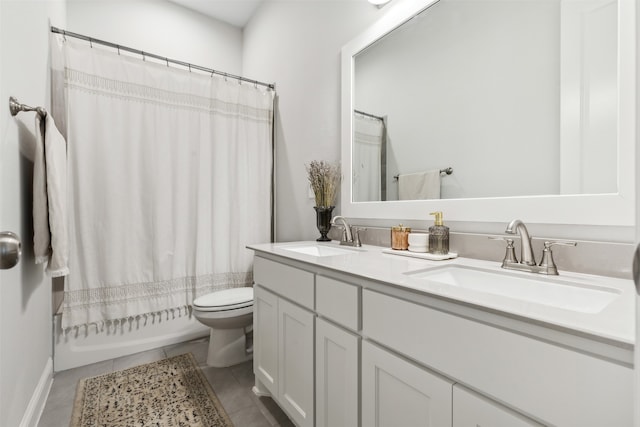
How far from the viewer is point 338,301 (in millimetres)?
982

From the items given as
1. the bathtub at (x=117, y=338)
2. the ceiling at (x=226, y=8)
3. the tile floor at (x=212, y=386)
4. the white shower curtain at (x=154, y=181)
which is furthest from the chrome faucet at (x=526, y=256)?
the ceiling at (x=226, y=8)

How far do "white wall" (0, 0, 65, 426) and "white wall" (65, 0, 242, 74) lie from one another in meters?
0.77

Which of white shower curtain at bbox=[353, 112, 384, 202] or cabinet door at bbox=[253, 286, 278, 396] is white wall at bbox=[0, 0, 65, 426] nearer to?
cabinet door at bbox=[253, 286, 278, 396]

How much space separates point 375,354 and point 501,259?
577 mm

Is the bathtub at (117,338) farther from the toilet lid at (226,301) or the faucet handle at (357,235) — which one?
the faucet handle at (357,235)

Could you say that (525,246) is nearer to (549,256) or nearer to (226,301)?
(549,256)

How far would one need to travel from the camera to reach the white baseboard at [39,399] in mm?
1272

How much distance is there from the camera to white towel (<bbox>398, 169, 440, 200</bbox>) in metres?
1.31

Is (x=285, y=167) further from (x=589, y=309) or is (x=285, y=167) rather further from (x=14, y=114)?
(x=589, y=309)

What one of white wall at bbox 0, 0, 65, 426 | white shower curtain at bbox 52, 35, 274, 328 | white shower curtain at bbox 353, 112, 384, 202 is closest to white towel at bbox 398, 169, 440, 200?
white shower curtain at bbox 353, 112, 384, 202

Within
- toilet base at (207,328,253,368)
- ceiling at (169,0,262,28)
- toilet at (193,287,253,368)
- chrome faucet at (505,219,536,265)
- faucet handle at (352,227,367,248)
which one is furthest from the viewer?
ceiling at (169,0,262,28)

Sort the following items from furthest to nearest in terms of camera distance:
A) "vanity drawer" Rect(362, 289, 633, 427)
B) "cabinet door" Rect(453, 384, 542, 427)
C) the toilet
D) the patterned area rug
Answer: the toilet
the patterned area rug
"cabinet door" Rect(453, 384, 542, 427)
"vanity drawer" Rect(362, 289, 633, 427)

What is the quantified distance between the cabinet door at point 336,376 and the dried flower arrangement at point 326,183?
34.7 inches

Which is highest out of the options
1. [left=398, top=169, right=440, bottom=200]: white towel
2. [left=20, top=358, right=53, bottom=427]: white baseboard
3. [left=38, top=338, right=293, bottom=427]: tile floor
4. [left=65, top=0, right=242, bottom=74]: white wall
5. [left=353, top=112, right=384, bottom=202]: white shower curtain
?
[left=65, top=0, right=242, bottom=74]: white wall
